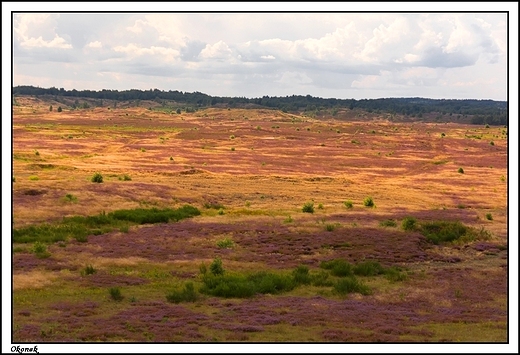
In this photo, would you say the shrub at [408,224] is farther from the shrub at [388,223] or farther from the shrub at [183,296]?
the shrub at [183,296]

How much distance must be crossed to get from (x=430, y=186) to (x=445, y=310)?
39.7 meters

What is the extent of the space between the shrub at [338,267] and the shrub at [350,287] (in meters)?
2.15

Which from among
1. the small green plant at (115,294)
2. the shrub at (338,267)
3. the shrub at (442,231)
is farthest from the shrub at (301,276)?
the shrub at (442,231)

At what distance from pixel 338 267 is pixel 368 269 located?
1341 millimetres

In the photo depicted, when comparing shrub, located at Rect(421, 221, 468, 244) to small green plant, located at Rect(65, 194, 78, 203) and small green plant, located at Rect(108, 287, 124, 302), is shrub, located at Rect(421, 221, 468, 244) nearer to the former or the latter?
small green plant, located at Rect(108, 287, 124, 302)

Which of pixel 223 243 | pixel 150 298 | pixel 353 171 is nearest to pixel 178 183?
pixel 223 243

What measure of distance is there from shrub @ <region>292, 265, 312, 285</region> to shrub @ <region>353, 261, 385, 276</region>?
2.39m

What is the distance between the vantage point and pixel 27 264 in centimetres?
2442

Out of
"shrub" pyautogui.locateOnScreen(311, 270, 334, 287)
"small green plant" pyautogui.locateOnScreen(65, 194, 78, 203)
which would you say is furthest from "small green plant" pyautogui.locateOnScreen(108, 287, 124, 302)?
"small green plant" pyautogui.locateOnScreen(65, 194, 78, 203)

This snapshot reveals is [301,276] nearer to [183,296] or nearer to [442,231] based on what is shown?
[183,296]

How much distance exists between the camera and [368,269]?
26.0 meters

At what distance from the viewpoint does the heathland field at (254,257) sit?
17531mm

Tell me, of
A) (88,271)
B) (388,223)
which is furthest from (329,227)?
(88,271)

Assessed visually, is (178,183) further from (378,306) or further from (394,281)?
(378,306)
